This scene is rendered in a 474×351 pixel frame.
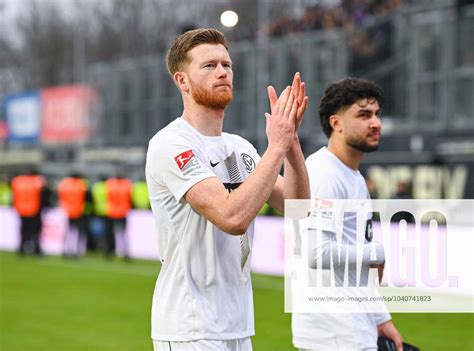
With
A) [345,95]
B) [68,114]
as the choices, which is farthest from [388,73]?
[68,114]

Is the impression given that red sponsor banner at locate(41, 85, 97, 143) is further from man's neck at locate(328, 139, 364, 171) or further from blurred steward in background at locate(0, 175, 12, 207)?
man's neck at locate(328, 139, 364, 171)

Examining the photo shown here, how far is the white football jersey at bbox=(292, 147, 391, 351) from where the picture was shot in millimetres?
5320

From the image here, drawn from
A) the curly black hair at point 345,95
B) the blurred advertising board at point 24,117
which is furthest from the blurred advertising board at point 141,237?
the blurred advertising board at point 24,117

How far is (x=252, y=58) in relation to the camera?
19.0 meters

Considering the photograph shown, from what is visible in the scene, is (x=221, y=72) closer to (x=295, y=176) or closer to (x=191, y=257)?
(x=295, y=176)

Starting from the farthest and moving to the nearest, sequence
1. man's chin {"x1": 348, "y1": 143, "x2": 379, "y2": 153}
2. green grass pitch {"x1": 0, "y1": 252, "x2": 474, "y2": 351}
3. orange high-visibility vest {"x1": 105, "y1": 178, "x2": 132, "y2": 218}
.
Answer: orange high-visibility vest {"x1": 105, "y1": 178, "x2": 132, "y2": 218} < green grass pitch {"x1": 0, "y1": 252, "x2": 474, "y2": 351} < man's chin {"x1": 348, "y1": 143, "x2": 379, "y2": 153}

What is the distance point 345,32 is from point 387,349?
564 inches

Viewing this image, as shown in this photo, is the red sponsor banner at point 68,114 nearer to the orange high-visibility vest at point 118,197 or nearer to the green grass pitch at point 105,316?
the orange high-visibility vest at point 118,197

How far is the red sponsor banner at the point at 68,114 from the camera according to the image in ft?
112

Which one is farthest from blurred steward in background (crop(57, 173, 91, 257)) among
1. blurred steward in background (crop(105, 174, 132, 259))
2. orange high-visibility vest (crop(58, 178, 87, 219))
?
blurred steward in background (crop(105, 174, 132, 259))

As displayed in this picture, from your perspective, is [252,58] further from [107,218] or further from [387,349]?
[387,349]

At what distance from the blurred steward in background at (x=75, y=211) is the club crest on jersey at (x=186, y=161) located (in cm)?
1948

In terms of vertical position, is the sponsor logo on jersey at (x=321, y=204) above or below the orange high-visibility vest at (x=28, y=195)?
above

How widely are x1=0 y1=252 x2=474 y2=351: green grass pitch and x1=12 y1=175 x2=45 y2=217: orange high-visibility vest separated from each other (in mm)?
3682
